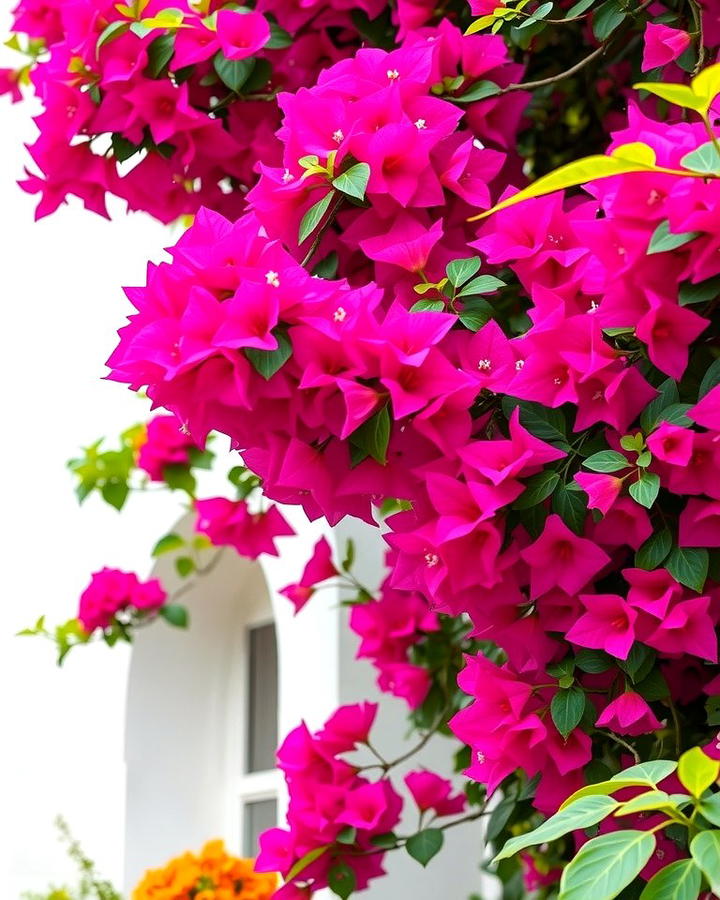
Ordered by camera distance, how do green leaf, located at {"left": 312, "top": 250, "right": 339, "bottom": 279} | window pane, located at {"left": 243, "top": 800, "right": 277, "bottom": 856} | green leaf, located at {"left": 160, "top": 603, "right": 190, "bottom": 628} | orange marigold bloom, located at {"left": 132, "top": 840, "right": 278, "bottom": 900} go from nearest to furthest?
1. green leaf, located at {"left": 312, "top": 250, "right": 339, "bottom": 279}
2. orange marigold bloom, located at {"left": 132, "top": 840, "right": 278, "bottom": 900}
3. green leaf, located at {"left": 160, "top": 603, "right": 190, "bottom": 628}
4. window pane, located at {"left": 243, "top": 800, "right": 277, "bottom": 856}

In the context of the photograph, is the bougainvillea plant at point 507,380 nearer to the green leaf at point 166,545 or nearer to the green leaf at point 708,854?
the green leaf at point 708,854

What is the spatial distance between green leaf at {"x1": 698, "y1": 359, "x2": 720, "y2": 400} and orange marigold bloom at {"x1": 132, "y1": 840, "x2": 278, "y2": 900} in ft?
4.23

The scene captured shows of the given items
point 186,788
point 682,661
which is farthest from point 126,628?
point 682,661

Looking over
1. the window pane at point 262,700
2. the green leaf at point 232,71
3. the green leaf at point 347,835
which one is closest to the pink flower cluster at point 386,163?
the green leaf at point 232,71

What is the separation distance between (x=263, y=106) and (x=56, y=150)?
23cm

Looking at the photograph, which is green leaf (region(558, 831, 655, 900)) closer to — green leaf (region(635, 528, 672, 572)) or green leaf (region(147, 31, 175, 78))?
green leaf (region(635, 528, 672, 572))

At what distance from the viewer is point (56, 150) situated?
1459 mm

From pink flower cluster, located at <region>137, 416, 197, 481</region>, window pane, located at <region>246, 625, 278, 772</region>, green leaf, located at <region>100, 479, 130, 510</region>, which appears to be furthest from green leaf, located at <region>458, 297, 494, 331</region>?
window pane, located at <region>246, 625, 278, 772</region>

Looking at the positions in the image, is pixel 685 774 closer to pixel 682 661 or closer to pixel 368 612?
pixel 682 661

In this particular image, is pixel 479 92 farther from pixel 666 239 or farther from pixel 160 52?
pixel 666 239

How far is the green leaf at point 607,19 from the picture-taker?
4.11ft

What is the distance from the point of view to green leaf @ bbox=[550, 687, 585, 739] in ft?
3.39

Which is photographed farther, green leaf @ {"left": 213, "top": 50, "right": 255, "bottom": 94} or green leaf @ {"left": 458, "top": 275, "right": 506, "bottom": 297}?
green leaf @ {"left": 213, "top": 50, "right": 255, "bottom": 94}

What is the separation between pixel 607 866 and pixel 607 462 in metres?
0.40
